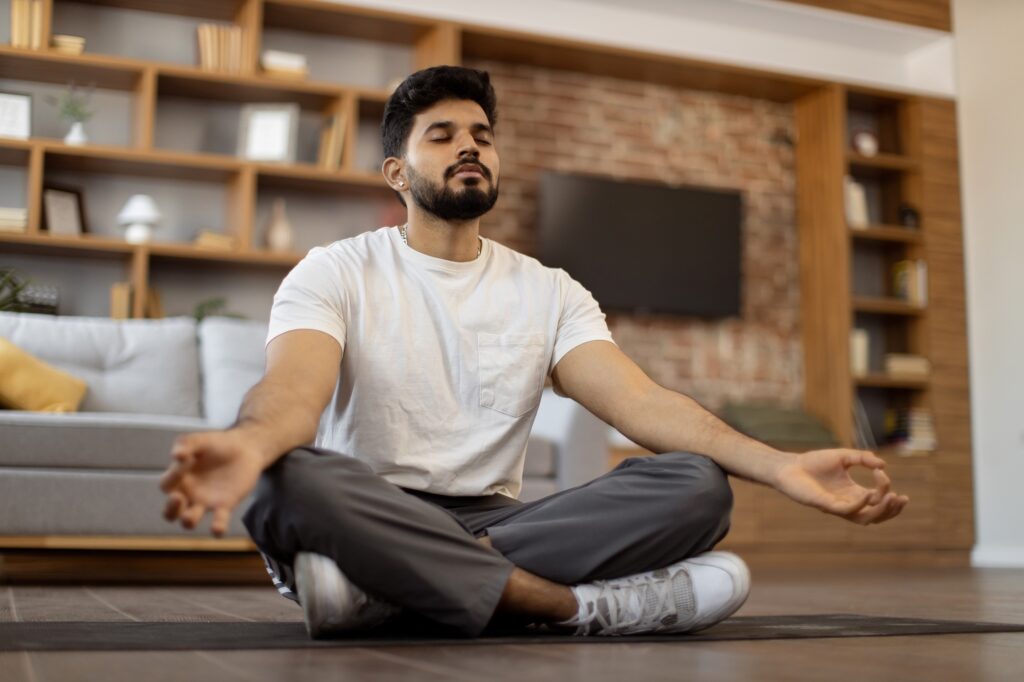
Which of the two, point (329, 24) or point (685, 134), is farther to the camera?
point (685, 134)

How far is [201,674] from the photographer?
1.25m

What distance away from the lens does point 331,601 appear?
1573 millimetres

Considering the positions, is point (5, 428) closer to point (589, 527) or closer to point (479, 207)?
point (479, 207)

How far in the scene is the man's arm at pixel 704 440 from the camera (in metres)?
1.52

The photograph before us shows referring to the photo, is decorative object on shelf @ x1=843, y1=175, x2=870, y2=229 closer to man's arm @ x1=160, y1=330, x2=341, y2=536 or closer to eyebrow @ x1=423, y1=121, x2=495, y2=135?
eyebrow @ x1=423, y1=121, x2=495, y2=135

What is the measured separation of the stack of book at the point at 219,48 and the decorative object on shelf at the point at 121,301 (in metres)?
1.03

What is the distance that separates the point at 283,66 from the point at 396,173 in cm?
323

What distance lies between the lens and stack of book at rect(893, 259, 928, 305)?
618 cm

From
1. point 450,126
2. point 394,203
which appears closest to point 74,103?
point 394,203

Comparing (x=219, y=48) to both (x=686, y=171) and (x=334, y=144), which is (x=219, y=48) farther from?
(x=686, y=171)

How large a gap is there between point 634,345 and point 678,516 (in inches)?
170

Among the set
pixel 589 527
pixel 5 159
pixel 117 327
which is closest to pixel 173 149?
pixel 5 159

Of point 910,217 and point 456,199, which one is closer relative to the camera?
point 456,199

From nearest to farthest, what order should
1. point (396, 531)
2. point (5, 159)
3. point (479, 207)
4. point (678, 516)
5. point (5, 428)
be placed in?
point (396, 531) < point (678, 516) < point (479, 207) < point (5, 428) < point (5, 159)
